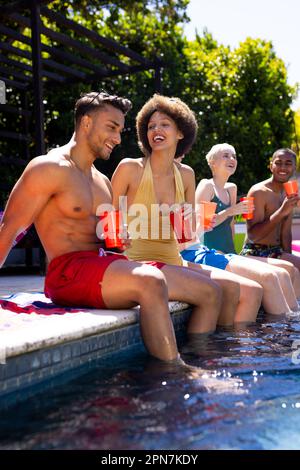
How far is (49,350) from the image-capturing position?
8.81 feet

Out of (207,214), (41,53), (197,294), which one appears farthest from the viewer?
(41,53)

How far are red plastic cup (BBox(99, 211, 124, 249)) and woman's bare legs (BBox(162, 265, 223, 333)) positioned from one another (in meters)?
0.56

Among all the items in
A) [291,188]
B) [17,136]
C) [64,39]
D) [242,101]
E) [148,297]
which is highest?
[242,101]

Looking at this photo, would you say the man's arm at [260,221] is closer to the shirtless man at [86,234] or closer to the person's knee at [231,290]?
the person's knee at [231,290]

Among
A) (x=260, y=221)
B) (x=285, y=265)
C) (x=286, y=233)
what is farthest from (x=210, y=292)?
(x=286, y=233)

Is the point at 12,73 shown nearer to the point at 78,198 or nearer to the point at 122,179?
the point at 122,179

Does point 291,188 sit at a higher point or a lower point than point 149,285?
higher

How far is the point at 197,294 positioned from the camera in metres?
3.78

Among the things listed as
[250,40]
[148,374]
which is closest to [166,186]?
[148,374]

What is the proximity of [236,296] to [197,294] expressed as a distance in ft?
1.83

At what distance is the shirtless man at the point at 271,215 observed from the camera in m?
5.73

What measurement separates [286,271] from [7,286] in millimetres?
3028

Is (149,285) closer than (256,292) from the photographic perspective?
Yes
